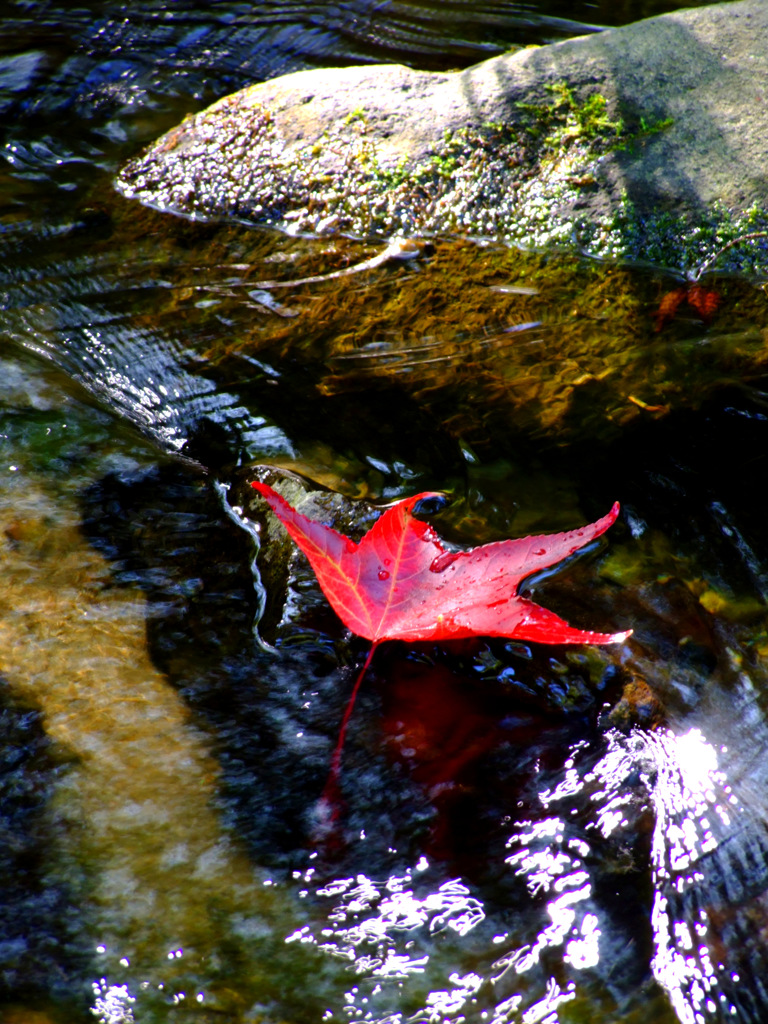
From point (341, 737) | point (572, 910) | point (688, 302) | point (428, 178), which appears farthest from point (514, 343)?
point (572, 910)

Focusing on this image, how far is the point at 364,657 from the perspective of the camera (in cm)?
203

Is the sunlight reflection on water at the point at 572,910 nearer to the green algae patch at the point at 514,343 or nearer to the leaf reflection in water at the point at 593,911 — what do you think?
the leaf reflection in water at the point at 593,911

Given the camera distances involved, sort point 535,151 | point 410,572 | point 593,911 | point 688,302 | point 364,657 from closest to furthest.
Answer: point 593,911 → point 410,572 → point 364,657 → point 688,302 → point 535,151

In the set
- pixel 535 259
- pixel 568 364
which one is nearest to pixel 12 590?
pixel 568 364

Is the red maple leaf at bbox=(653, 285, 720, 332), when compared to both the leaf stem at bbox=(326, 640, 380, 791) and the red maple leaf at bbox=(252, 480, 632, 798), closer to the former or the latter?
the red maple leaf at bbox=(252, 480, 632, 798)

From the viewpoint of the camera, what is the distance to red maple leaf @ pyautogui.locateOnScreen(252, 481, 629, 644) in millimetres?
1718

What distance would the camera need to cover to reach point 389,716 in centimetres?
193

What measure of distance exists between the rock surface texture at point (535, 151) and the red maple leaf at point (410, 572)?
6.96 feet

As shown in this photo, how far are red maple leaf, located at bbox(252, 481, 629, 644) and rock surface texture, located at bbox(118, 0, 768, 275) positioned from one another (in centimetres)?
212

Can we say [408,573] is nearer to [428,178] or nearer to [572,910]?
[572,910]

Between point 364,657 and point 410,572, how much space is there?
38 centimetres

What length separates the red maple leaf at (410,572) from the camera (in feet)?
5.64

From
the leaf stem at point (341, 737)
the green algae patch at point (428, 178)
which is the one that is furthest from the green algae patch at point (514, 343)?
the leaf stem at point (341, 737)

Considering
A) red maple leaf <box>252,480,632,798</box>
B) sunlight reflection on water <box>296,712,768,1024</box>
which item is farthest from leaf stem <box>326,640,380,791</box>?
sunlight reflection on water <box>296,712,768,1024</box>
